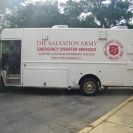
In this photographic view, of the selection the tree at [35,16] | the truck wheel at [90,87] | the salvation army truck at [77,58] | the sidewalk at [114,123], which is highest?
the tree at [35,16]

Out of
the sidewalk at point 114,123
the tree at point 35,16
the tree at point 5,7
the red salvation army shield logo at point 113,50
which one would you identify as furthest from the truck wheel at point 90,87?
the tree at point 35,16

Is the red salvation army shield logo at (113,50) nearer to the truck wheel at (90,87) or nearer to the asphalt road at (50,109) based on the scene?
the truck wheel at (90,87)

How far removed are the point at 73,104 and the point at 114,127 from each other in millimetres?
3949

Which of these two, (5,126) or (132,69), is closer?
(5,126)

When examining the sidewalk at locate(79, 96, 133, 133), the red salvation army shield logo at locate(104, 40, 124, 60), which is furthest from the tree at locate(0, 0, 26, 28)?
the sidewalk at locate(79, 96, 133, 133)

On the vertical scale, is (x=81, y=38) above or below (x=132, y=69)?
above

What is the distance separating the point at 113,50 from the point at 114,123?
6294 mm

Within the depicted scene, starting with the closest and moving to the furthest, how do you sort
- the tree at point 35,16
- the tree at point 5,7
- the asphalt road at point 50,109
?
the asphalt road at point 50,109 < the tree at point 5,7 < the tree at point 35,16

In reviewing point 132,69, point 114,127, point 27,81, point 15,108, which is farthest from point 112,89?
point 114,127

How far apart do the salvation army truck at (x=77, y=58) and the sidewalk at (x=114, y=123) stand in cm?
406

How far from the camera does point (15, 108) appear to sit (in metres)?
12.3

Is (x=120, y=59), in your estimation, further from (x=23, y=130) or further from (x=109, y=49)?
(x=23, y=130)

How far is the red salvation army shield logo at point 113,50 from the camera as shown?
1584 cm

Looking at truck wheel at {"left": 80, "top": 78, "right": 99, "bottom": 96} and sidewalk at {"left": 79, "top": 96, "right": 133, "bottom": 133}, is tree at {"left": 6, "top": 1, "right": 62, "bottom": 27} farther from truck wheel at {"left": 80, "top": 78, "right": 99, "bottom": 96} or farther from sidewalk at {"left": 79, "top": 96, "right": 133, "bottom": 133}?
sidewalk at {"left": 79, "top": 96, "right": 133, "bottom": 133}
